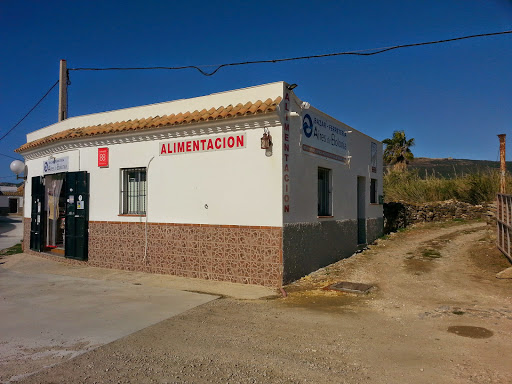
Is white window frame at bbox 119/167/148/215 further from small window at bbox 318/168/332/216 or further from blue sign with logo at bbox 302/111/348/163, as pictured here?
small window at bbox 318/168/332/216

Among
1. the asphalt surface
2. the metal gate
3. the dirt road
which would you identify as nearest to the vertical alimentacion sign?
the dirt road

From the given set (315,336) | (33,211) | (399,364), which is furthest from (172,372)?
(33,211)

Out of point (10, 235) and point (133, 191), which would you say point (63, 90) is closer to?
point (133, 191)

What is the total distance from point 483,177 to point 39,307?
2134 centimetres

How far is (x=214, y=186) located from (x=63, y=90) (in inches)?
369

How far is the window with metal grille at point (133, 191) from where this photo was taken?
10486 mm

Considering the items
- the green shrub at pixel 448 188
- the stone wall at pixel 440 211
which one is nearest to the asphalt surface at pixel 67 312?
the stone wall at pixel 440 211

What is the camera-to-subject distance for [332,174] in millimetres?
10820

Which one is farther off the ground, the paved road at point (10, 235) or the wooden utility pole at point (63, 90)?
the wooden utility pole at point (63, 90)

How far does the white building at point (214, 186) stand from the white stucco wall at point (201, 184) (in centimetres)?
2

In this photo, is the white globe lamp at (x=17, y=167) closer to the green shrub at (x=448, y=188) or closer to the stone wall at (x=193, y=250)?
the stone wall at (x=193, y=250)

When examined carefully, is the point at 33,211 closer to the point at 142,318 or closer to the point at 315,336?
the point at 142,318

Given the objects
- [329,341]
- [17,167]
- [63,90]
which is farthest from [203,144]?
[17,167]

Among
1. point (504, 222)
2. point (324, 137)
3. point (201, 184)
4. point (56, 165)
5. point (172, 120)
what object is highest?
point (172, 120)
